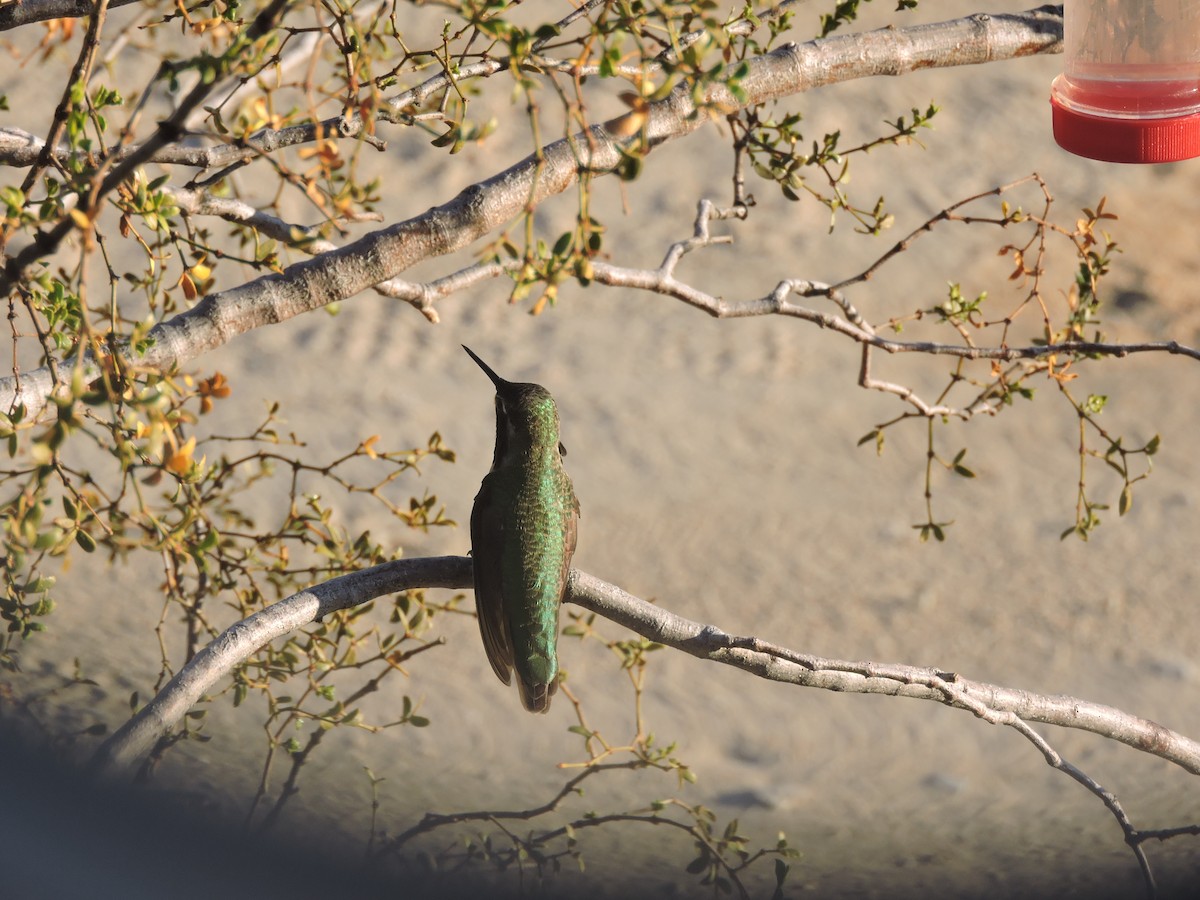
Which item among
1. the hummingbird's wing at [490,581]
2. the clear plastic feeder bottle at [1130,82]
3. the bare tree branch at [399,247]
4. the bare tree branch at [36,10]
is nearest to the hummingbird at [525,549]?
the hummingbird's wing at [490,581]

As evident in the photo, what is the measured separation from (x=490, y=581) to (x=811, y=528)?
3.28 metres

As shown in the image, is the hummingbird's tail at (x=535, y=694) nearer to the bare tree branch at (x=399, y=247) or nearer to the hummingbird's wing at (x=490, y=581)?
the hummingbird's wing at (x=490, y=581)

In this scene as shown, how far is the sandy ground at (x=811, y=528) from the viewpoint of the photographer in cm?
360

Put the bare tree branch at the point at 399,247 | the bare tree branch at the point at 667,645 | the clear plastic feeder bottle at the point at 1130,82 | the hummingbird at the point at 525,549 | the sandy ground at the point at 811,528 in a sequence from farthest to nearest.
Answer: the sandy ground at the point at 811,528 → the hummingbird at the point at 525,549 → the clear plastic feeder bottle at the point at 1130,82 → the bare tree branch at the point at 399,247 → the bare tree branch at the point at 667,645

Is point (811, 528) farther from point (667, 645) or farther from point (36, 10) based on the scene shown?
point (36, 10)

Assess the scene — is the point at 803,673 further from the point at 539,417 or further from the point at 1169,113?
the point at 1169,113

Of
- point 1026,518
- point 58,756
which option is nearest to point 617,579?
point 1026,518

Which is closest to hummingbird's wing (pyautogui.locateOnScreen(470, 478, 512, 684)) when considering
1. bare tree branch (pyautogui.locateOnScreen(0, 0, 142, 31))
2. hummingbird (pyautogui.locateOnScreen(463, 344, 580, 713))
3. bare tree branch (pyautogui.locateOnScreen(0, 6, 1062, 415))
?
hummingbird (pyautogui.locateOnScreen(463, 344, 580, 713))

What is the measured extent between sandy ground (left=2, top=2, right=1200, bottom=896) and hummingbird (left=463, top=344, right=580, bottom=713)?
0.29m

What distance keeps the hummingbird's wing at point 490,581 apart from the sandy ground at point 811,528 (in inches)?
11.6

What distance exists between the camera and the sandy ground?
3.60 m

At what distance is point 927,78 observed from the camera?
724 centimetres

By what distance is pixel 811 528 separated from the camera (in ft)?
16.4

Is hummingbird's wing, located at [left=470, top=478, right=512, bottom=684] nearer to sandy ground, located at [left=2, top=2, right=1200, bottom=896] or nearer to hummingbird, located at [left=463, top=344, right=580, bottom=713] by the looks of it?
hummingbird, located at [left=463, top=344, right=580, bottom=713]
